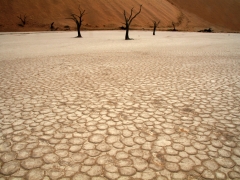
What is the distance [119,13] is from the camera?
133ft

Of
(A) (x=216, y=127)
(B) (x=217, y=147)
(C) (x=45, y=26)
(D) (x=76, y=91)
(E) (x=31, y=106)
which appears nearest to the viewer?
(B) (x=217, y=147)

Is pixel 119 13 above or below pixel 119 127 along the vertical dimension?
above

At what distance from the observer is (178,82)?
17.4 feet

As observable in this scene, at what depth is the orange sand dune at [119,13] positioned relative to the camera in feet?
107

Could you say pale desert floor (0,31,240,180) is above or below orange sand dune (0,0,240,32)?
below

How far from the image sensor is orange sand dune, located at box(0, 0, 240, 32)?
107ft

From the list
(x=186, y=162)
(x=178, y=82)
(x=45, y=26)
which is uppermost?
(x=45, y=26)

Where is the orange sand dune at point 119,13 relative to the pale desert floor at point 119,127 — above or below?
above

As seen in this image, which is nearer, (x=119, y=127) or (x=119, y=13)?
(x=119, y=127)

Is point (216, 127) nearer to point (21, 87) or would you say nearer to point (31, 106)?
point (31, 106)

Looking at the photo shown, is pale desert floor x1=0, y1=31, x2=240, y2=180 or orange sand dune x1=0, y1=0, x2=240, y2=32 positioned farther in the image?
orange sand dune x1=0, y1=0, x2=240, y2=32

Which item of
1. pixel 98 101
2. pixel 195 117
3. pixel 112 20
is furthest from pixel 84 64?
pixel 112 20

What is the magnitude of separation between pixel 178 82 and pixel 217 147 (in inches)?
116

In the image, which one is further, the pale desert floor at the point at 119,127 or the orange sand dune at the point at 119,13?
the orange sand dune at the point at 119,13
